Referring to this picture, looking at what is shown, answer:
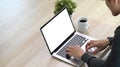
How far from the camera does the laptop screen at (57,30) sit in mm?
1508

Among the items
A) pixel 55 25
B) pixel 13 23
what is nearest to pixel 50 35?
pixel 55 25

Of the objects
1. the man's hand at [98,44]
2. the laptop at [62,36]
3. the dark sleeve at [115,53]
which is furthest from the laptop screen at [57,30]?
the dark sleeve at [115,53]

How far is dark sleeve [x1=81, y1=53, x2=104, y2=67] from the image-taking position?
1371 millimetres

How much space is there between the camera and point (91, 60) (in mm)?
1394

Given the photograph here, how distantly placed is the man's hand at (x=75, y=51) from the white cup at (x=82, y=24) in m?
0.21

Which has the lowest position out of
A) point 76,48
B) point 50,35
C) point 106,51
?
point 106,51

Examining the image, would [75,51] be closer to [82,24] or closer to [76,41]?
[76,41]

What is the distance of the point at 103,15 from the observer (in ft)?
6.06

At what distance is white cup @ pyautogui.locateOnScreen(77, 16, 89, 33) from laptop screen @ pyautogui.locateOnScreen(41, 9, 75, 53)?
5 centimetres

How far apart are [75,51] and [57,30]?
0.19 m

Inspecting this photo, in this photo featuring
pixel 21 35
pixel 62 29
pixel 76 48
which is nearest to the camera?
pixel 76 48

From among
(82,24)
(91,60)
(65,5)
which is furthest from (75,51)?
(65,5)

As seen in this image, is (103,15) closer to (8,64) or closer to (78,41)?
(78,41)

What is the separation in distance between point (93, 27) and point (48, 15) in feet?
1.20
